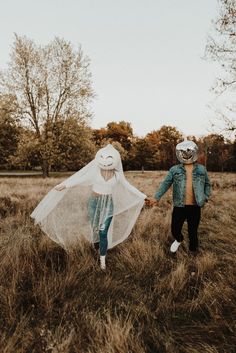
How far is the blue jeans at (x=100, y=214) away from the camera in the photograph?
441 centimetres

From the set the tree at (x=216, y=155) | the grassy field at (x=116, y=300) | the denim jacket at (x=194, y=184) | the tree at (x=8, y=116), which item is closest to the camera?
the grassy field at (x=116, y=300)

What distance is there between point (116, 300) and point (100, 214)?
1.41 metres

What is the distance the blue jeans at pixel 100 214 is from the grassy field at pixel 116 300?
378 millimetres

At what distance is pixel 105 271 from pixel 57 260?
0.77 meters

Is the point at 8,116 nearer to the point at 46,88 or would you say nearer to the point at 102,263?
the point at 46,88

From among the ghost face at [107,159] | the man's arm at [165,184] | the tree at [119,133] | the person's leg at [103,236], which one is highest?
the tree at [119,133]

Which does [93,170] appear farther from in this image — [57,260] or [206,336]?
[206,336]

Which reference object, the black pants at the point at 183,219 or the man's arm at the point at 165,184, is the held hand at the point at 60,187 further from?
the black pants at the point at 183,219

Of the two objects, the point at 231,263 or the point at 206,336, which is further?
the point at 231,263

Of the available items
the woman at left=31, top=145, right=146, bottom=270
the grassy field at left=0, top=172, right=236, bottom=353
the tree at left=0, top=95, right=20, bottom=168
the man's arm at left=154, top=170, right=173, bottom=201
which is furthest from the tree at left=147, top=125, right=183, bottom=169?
the grassy field at left=0, top=172, right=236, bottom=353

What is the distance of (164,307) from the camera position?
10.7ft

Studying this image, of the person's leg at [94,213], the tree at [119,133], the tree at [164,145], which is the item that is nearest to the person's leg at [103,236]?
the person's leg at [94,213]

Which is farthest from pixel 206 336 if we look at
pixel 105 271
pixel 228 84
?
pixel 228 84

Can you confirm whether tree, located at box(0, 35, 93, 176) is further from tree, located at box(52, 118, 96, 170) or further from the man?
the man
